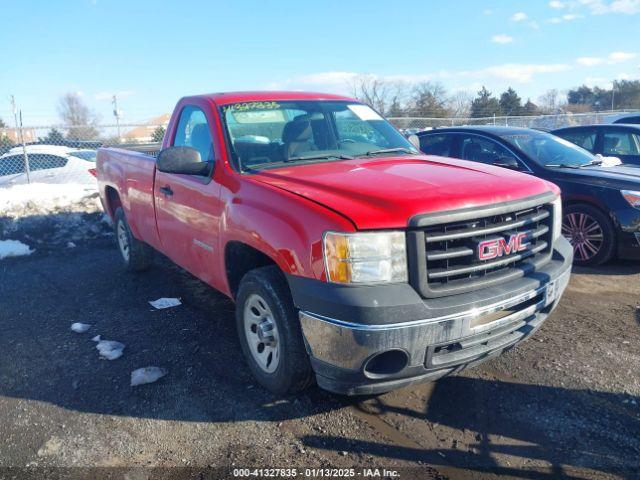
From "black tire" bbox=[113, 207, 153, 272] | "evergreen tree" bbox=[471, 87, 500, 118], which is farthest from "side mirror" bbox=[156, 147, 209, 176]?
"evergreen tree" bbox=[471, 87, 500, 118]

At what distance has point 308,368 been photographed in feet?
10.3

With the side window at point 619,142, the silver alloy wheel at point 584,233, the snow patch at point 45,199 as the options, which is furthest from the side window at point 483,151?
the snow patch at point 45,199

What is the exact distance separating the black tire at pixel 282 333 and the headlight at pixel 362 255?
20.1 inches

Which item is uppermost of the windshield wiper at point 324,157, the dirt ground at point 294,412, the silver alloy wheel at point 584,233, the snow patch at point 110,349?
the windshield wiper at point 324,157

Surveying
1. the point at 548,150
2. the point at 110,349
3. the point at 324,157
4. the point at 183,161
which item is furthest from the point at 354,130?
the point at 548,150

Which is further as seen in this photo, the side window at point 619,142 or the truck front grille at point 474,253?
the side window at point 619,142

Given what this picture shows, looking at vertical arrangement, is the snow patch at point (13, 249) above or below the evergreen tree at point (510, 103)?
below

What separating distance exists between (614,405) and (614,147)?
6513 millimetres

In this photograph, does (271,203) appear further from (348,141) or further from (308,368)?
(348,141)

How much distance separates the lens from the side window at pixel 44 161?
43.8ft

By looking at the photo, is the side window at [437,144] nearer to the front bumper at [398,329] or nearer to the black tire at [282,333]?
the front bumper at [398,329]

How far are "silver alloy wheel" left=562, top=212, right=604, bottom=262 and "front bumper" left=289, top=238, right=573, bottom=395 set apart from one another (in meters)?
3.53

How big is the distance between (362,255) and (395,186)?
57cm

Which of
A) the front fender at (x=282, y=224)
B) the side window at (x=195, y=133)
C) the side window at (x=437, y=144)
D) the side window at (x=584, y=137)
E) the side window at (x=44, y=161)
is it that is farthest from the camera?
the side window at (x=44, y=161)
